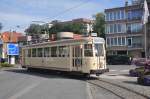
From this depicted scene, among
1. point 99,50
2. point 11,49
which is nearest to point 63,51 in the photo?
point 99,50

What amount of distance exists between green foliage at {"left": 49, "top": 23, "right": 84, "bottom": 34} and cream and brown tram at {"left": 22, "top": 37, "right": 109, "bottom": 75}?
8417 centimetres

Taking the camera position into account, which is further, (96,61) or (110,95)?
(96,61)

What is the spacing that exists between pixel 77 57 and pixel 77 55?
0.16 meters

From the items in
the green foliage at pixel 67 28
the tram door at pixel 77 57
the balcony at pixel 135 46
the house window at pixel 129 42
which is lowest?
the tram door at pixel 77 57

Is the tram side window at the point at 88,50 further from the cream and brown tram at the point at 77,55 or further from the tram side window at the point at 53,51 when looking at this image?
the tram side window at the point at 53,51

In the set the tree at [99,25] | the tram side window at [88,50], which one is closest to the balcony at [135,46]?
the tree at [99,25]

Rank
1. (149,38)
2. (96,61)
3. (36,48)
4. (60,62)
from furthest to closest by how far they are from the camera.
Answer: (149,38) → (36,48) → (60,62) → (96,61)

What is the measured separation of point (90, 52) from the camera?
29.2m

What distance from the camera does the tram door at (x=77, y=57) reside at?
2951cm

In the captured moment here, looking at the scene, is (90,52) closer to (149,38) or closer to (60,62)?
(60,62)

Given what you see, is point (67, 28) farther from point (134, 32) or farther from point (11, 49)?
point (11, 49)

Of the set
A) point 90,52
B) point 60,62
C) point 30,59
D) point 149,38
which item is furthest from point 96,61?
point 149,38

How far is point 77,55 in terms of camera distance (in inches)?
1177

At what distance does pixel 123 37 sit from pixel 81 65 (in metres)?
57.9
